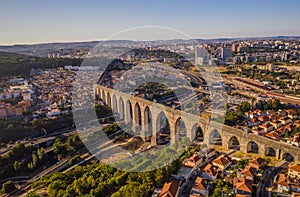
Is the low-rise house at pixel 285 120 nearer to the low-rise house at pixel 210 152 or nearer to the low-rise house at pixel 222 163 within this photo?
the low-rise house at pixel 210 152

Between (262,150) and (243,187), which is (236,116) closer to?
(262,150)

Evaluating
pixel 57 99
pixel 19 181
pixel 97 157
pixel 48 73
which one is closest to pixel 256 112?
pixel 97 157

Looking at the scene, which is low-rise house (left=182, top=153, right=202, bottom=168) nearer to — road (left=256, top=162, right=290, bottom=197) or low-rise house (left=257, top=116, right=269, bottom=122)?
road (left=256, top=162, right=290, bottom=197)

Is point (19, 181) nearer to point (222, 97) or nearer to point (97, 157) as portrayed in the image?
point (97, 157)

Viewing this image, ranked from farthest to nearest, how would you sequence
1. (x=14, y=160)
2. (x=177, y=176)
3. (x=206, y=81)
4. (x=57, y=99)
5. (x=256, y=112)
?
(x=206, y=81) → (x=57, y=99) → (x=256, y=112) → (x=14, y=160) → (x=177, y=176)

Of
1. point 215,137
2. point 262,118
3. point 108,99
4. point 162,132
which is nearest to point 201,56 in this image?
point 108,99

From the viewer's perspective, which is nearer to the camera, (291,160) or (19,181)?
(291,160)
